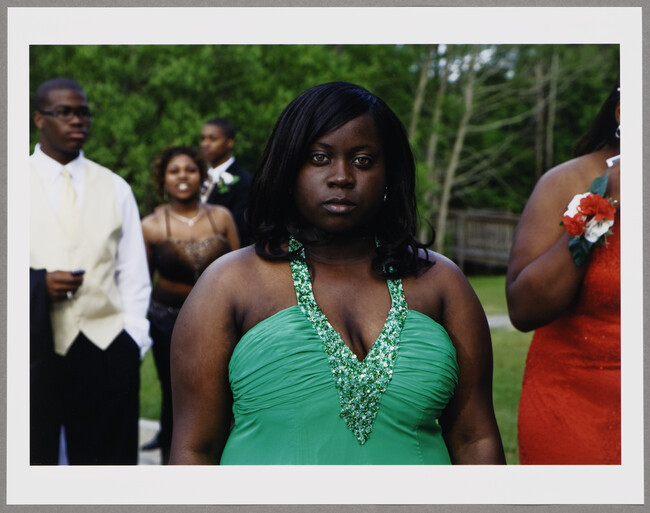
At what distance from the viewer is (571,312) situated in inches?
118

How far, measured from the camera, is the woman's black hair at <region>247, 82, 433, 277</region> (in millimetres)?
2047

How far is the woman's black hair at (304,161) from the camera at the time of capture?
2.05m

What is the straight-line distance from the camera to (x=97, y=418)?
4.22 m

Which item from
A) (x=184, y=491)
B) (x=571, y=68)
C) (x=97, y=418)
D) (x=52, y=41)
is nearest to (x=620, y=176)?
(x=184, y=491)

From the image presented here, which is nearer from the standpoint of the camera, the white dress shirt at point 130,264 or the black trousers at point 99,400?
the black trousers at point 99,400

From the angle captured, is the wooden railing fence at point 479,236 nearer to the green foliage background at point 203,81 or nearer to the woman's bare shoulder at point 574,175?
the green foliage background at point 203,81

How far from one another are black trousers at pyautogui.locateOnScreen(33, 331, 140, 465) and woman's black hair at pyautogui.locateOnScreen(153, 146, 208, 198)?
2.09 metres

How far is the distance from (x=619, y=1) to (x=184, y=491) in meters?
2.45

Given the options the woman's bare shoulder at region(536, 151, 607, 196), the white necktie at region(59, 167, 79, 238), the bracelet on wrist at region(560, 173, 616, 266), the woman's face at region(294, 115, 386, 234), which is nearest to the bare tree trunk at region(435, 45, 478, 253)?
the white necktie at region(59, 167, 79, 238)

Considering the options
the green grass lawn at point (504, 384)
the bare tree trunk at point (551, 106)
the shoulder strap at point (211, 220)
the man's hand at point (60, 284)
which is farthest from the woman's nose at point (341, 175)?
the bare tree trunk at point (551, 106)

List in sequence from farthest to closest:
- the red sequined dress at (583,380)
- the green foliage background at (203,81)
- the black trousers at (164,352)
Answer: the green foliage background at (203,81) → the black trousers at (164,352) → the red sequined dress at (583,380)

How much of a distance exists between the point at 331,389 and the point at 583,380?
1.38 m

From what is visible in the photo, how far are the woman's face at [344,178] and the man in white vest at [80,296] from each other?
2.20m

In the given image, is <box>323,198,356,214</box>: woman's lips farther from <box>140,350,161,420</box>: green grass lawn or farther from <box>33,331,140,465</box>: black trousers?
<box>140,350,161,420</box>: green grass lawn
